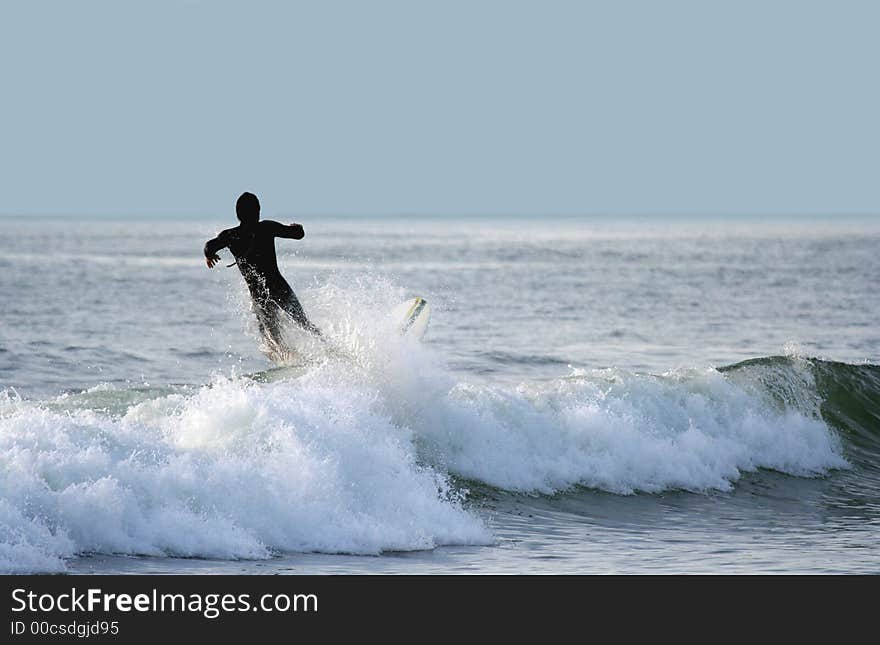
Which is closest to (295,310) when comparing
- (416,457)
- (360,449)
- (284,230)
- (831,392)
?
(284,230)

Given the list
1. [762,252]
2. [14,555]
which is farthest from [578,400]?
[762,252]

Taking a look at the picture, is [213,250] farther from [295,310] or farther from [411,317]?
[411,317]

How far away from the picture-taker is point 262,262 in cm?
1470

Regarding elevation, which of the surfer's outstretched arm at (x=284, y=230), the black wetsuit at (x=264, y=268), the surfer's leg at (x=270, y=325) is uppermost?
the surfer's outstretched arm at (x=284, y=230)

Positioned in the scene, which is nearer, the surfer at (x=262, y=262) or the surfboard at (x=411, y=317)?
the surfer at (x=262, y=262)

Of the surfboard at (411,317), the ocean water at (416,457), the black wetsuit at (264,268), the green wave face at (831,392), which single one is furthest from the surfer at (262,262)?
the green wave face at (831,392)

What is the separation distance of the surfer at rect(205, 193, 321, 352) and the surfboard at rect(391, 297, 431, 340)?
53.6 inches

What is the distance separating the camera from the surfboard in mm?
16109

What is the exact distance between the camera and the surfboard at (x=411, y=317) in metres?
16.1

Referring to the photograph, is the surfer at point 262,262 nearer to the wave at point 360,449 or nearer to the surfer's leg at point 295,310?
the surfer's leg at point 295,310

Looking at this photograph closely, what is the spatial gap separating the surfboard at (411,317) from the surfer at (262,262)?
4.47ft

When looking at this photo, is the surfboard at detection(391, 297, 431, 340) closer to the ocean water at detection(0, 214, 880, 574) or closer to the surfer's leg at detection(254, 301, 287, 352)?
the ocean water at detection(0, 214, 880, 574)
